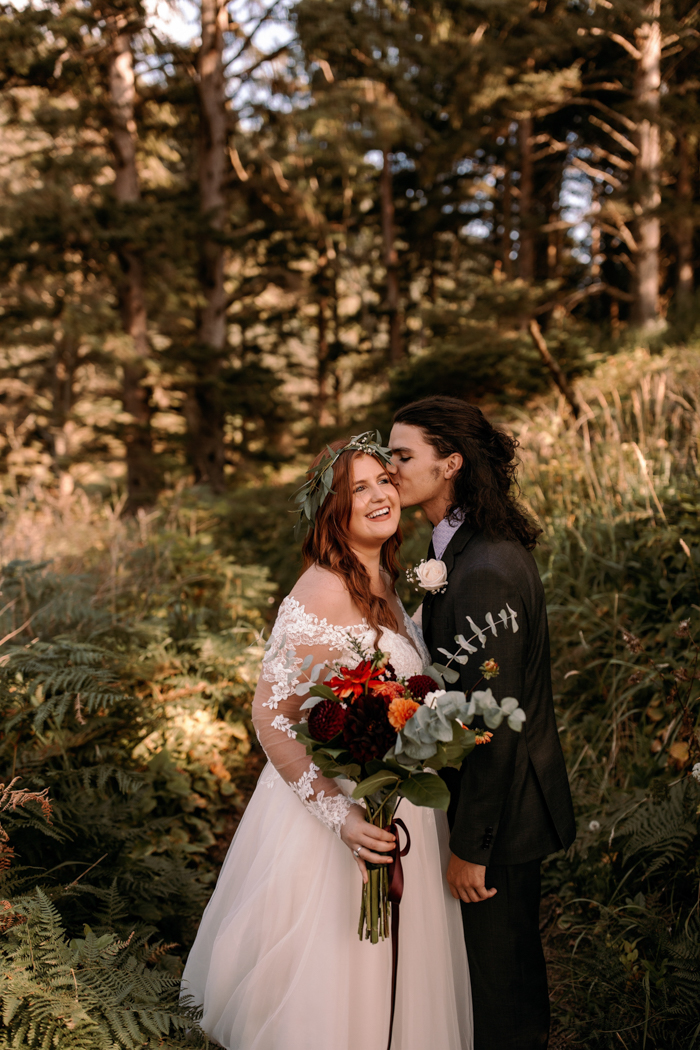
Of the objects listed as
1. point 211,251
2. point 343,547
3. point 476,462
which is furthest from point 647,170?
point 343,547

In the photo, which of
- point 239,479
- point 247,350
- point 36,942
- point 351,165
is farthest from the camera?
point 247,350

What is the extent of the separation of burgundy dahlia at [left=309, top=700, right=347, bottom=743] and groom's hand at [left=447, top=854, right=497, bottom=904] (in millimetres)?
740

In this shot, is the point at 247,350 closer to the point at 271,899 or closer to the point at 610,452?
the point at 610,452

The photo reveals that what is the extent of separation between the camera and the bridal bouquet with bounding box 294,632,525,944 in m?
1.56

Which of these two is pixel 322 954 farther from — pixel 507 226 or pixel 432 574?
pixel 507 226

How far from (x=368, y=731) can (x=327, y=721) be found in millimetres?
116

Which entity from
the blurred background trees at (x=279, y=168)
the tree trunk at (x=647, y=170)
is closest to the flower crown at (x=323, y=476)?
the blurred background trees at (x=279, y=168)

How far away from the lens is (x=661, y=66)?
12711mm

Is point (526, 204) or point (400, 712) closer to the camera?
point (400, 712)

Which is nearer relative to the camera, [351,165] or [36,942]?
[36,942]

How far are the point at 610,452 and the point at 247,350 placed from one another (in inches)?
479

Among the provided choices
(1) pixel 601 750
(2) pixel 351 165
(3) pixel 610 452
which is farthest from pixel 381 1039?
(2) pixel 351 165

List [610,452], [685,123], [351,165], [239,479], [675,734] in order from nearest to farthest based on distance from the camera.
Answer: [675,734] → [610,452] → [351,165] → [685,123] → [239,479]

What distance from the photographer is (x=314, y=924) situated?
2059 mm
